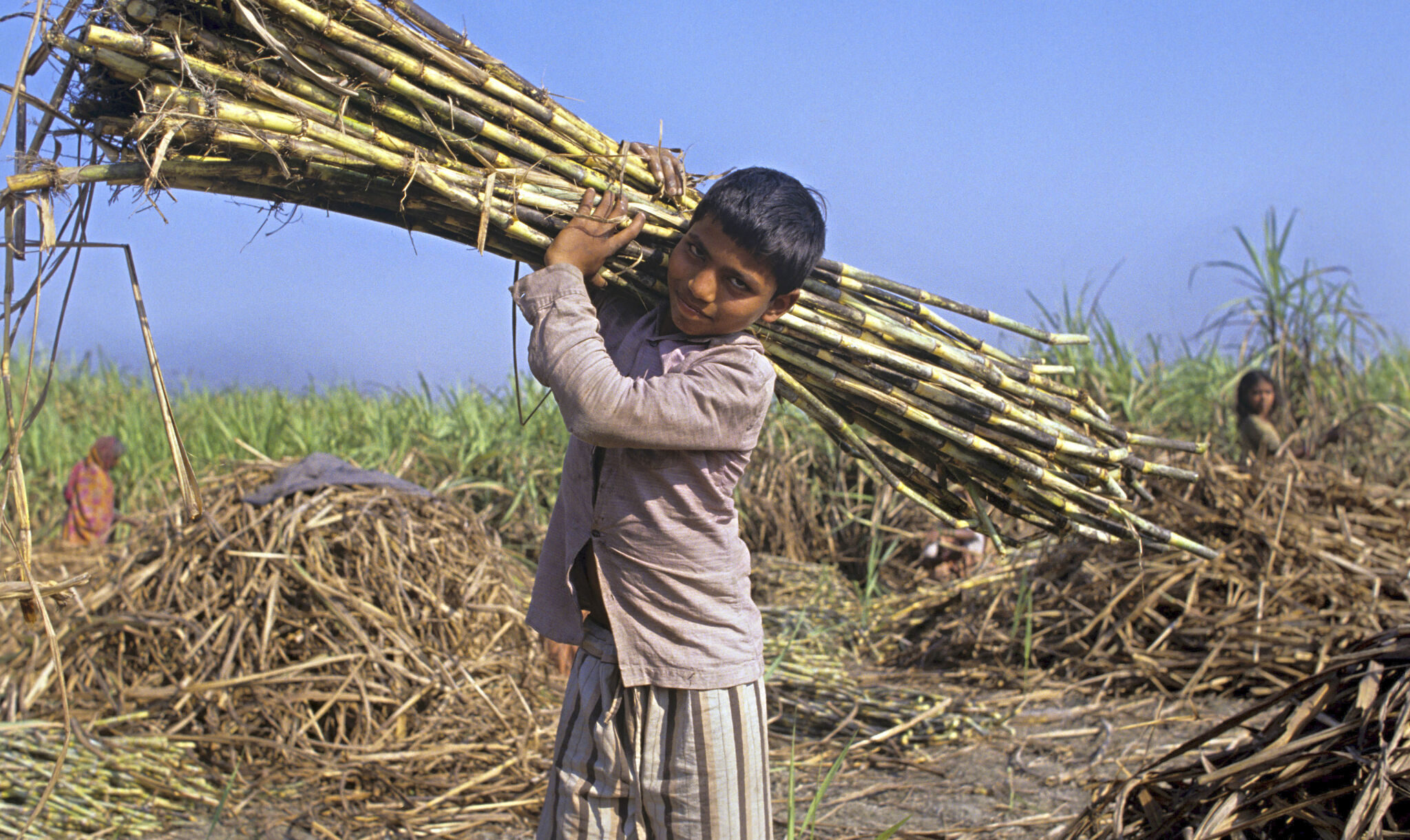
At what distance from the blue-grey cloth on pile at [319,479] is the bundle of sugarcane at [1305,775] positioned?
292cm

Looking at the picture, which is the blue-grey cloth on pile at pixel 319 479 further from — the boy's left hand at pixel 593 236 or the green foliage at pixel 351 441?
the boy's left hand at pixel 593 236

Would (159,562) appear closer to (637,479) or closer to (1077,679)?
(637,479)

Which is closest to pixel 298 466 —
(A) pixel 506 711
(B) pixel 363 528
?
(B) pixel 363 528

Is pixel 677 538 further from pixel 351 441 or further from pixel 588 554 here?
pixel 351 441

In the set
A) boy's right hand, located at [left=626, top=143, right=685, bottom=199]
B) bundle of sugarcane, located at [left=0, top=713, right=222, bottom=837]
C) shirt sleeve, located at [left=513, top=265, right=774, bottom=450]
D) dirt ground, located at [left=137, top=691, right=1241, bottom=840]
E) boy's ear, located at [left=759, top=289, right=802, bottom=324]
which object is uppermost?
boy's right hand, located at [left=626, top=143, right=685, bottom=199]

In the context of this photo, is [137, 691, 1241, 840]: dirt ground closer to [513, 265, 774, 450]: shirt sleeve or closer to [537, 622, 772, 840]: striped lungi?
[537, 622, 772, 840]: striped lungi

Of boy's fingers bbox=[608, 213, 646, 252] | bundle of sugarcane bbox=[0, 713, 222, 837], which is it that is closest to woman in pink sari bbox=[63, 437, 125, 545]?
bundle of sugarcane bbox=[0, 713, 222, 837]

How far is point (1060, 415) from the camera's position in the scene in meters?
2.42

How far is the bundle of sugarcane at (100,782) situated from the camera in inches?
116

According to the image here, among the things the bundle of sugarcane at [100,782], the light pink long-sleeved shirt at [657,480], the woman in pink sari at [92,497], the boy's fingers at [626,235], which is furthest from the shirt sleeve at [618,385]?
the woman in pink sari at [92,497]

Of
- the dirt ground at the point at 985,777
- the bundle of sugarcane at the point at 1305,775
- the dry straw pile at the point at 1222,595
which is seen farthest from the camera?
the dry straw pile at the point at 1222,595

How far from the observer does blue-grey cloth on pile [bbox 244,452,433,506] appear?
3.84 meters

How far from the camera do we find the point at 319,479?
12.8 feet

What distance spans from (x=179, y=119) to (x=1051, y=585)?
4.55 meters
